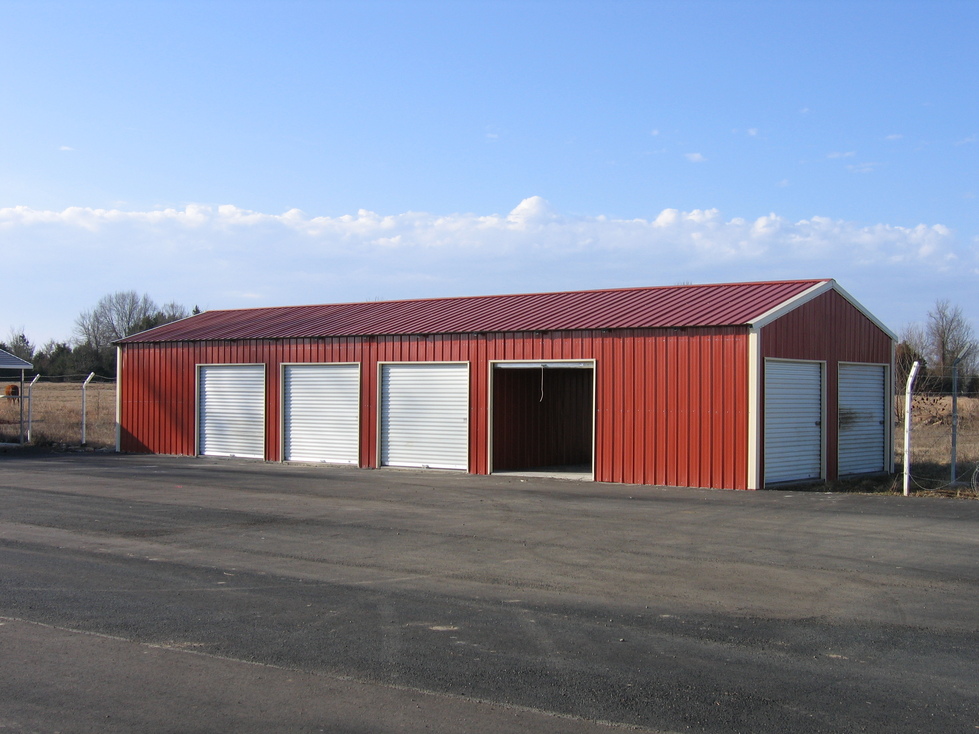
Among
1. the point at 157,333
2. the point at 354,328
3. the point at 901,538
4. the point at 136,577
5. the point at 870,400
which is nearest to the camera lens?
the point at 136,577

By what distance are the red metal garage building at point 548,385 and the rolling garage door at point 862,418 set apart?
53 millimetres

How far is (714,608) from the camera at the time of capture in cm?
776

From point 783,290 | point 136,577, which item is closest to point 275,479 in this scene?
point 136,577

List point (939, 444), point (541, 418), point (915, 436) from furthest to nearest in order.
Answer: point (915, 436)
point (939, 444)
point (541, 418)

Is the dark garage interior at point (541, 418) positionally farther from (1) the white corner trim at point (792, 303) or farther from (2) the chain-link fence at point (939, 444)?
(2) the chain-link fence at point (939, 444)

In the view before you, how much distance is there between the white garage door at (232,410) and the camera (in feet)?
79.7

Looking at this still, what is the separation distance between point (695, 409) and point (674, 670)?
1227cm

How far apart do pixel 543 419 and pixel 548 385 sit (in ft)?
3.37

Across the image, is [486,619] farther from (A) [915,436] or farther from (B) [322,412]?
(A) [915,436]

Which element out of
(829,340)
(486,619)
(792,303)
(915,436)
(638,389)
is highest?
(792,303)

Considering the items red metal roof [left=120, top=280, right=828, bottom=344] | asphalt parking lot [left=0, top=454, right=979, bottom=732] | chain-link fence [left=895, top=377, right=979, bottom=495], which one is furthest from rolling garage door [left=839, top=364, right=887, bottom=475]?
asphalt parking lot [left=0, top=454, right=979, bottom=732]

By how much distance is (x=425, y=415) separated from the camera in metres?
21.5

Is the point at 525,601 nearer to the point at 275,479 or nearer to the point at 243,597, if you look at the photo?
the point at 243,597

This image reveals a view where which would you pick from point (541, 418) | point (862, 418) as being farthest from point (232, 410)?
point (862, 418)
